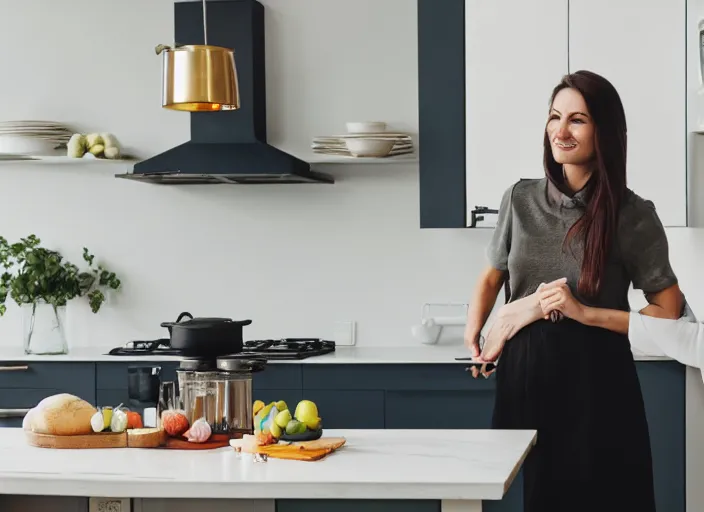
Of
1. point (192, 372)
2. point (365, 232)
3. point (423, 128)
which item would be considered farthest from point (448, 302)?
point (192, 372)

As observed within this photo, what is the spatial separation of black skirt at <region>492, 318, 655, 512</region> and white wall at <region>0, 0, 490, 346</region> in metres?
1.80

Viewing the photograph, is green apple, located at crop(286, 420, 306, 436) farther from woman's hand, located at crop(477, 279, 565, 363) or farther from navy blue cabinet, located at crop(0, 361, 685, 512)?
navy blue cabinet, located at crop(0, 361, 685, 512)

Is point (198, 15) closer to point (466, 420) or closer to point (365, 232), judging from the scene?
point (365, 232)

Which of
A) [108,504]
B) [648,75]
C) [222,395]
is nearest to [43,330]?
[222,395]

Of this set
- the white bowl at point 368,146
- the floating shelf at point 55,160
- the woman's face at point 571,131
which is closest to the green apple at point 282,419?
the woman's face at point 571,131

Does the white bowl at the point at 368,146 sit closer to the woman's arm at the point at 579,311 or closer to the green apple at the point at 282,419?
the woman's arm at the point at 579,311

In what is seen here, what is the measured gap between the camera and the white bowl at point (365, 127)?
4441 mm

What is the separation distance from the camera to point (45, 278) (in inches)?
180

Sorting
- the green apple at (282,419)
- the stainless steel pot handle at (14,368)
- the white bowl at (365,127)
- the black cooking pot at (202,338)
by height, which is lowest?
the stainless steel pot handle at (14,368)

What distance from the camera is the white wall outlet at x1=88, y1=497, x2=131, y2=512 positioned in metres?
2.30

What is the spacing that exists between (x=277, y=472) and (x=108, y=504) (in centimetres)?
38

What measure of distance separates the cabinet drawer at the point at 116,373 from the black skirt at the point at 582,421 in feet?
5.90

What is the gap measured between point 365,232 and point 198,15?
1.19 meters

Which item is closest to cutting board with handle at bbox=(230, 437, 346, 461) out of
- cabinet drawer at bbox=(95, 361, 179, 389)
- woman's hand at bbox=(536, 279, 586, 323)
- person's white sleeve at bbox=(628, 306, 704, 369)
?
woman's hand at bbox=(536, 279, 586, 323)
